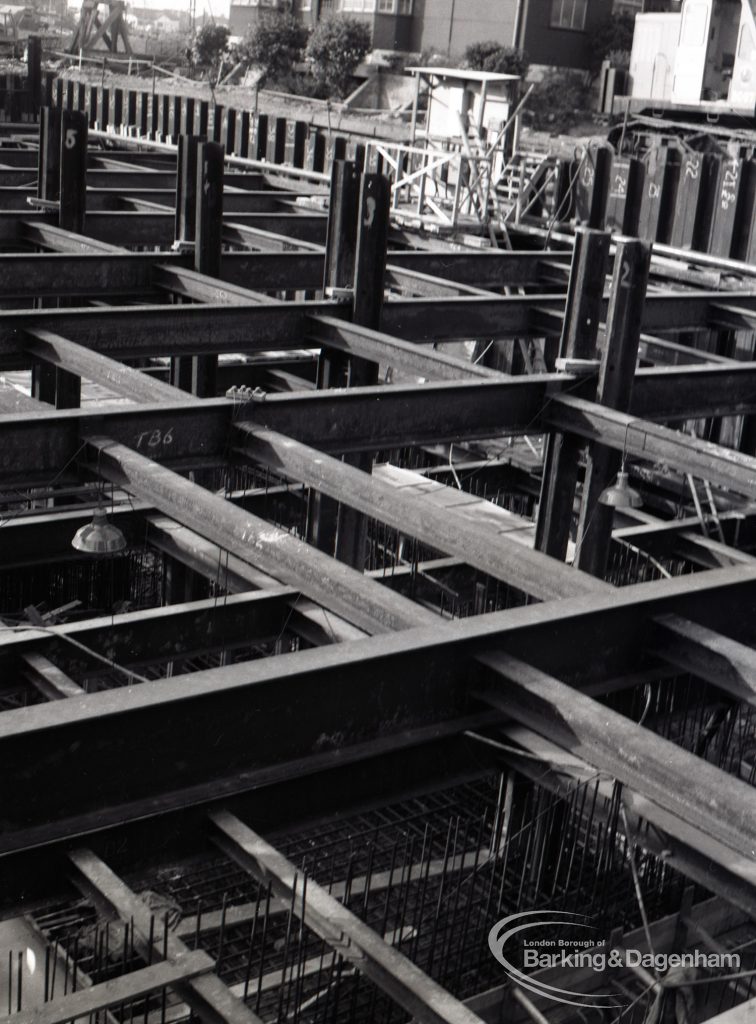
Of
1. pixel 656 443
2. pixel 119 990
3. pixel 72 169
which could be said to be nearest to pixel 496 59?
pixel 72 169

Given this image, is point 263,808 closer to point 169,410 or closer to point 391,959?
point 391,959

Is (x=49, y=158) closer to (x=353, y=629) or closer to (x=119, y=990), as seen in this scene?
(x=353, y=629)

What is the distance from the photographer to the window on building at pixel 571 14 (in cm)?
4950

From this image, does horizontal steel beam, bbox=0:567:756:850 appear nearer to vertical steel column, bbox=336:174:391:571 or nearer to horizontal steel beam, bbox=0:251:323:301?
vertical steel column, bbox=336:174:391:571

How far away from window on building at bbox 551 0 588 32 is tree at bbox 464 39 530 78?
2.64 m

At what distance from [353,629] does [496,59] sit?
139ft

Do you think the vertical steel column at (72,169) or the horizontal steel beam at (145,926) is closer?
the horizontal steel beam at (145,926)

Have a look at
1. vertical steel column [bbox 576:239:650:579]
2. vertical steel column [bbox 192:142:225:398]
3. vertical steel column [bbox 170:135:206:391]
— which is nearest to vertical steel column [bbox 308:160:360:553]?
vertical steel column [bbox 192:142:225:398]

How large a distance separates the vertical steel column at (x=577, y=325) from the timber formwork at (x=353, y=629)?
2 centimetres

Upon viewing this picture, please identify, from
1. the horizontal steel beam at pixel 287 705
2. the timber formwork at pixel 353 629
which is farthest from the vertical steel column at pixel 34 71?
the horizontal steel beam at pixel 287 705

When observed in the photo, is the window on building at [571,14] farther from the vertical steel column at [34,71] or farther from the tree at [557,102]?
the vertical steel column at [34,71]

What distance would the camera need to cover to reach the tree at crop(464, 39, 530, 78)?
46250mm

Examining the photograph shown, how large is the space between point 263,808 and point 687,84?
3183 centimetres

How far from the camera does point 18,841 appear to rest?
155 inches
